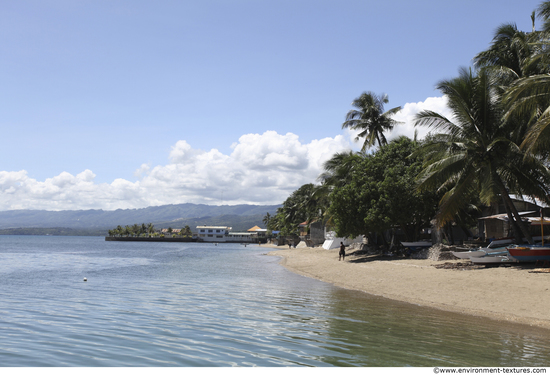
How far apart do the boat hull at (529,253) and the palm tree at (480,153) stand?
2845 mm

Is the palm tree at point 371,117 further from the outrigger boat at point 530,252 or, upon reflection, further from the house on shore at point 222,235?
the house on shore at point 222,235

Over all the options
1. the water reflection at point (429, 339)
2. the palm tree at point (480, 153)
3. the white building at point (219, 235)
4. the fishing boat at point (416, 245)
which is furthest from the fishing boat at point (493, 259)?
the white building at point (219, 235)

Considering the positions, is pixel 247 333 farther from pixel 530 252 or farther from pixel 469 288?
pixel 530 252

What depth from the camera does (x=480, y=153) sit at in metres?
21.6

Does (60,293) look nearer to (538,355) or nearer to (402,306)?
(402,306)

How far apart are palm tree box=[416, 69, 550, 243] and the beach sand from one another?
13.3 ft

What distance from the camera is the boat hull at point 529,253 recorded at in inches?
709

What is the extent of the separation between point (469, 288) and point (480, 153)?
8748mm

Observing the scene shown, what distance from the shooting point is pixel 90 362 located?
7605 millimetres

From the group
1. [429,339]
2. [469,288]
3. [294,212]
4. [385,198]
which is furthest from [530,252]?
[294,212]

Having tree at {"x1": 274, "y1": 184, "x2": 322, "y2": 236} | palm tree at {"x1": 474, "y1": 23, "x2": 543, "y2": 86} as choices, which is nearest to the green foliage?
tree at {"x1": 274, "y1": 184, "x2": 322, "y2": 236}

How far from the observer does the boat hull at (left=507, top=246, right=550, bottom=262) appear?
709 inches

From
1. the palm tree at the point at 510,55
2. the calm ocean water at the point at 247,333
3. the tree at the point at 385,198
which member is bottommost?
the calm ocean water at the point at 247,333

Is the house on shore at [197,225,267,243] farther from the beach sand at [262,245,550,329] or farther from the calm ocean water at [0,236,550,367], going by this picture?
the calm ocean water at [0,236,550,367]
